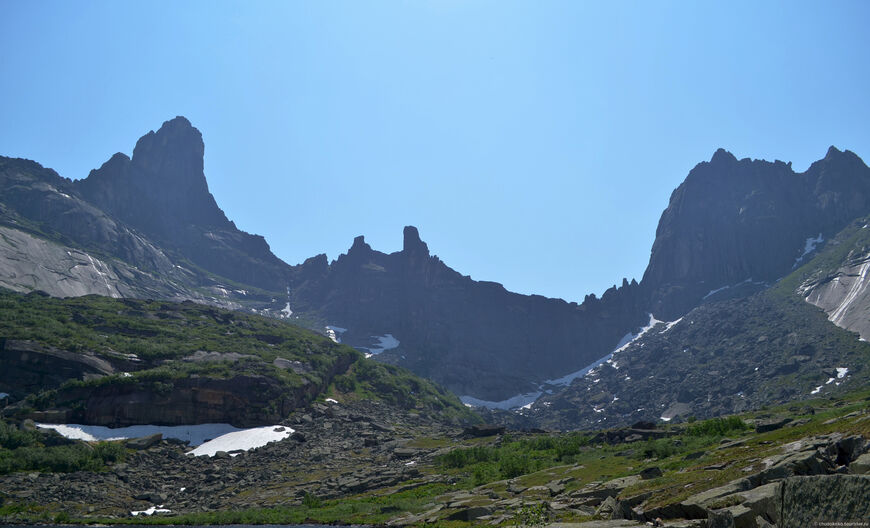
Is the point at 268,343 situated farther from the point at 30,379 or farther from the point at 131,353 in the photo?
the point at 30,379

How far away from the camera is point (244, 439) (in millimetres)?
109812

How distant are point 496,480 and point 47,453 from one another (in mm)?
62151

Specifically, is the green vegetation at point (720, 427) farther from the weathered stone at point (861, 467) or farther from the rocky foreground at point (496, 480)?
the weathered stone at point (861, 467)

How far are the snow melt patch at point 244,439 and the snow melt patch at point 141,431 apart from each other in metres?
2.54

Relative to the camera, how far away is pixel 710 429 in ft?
225

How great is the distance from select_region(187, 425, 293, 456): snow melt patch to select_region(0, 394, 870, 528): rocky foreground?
10.3 ft

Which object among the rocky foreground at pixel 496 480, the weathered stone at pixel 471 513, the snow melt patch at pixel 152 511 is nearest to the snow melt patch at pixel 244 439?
the rocky foreground at pixel 496 480

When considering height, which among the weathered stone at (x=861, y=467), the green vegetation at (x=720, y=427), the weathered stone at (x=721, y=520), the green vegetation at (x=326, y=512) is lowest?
the green vegetation at (x=326, y=512)

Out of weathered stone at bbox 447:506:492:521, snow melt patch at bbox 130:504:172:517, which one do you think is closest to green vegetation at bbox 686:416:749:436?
weathered stone at bbox 447:506:492:521

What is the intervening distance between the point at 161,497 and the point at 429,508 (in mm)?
40685

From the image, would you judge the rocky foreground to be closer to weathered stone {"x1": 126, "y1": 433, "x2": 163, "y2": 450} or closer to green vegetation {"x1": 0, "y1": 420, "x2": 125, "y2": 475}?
weathered stone {"x1": 126, "y1": 433, "x2": 163, "y2": 450}

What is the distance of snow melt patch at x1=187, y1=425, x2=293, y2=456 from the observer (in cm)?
10288

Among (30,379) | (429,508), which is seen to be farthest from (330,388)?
(429,508)

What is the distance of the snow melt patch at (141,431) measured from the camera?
97.4 m
